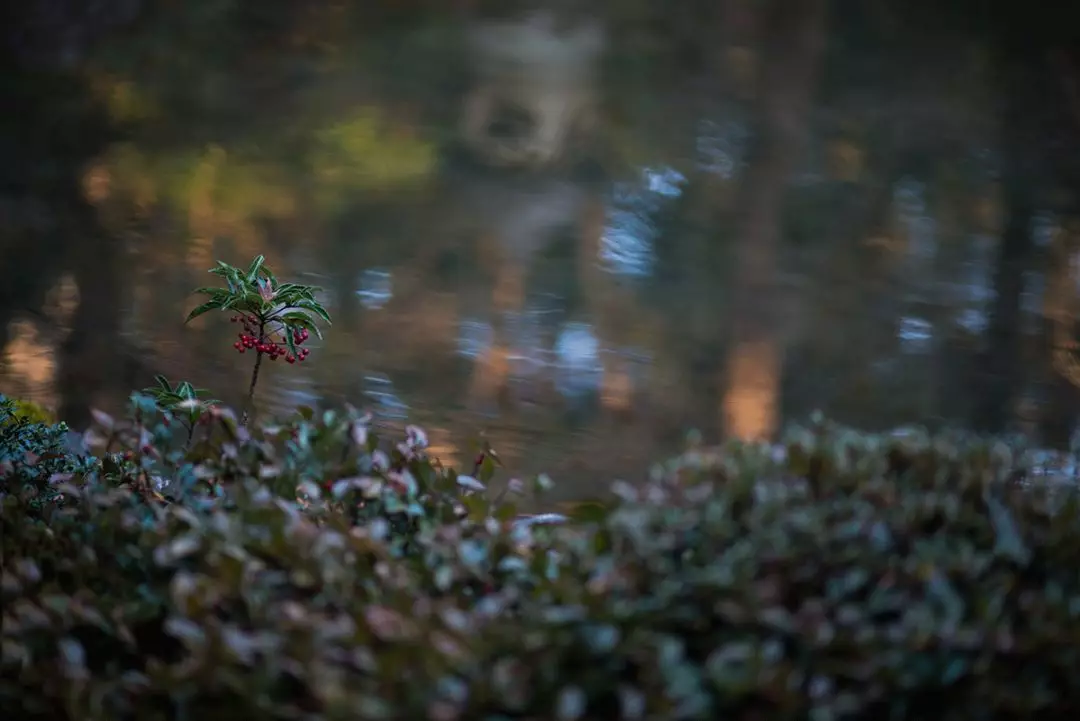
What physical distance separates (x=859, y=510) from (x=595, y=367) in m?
1.63

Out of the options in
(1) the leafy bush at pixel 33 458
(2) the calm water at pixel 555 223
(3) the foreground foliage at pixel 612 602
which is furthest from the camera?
(2) the calm water at pixel 555 223

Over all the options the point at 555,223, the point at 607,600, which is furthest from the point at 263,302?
the point at 555,223

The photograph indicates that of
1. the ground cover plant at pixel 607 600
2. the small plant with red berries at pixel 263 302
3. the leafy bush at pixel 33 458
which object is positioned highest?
the small plant with red berries at pixel 263 302

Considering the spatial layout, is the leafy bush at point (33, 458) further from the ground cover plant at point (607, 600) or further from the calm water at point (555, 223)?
the calm water at point (555, 223)

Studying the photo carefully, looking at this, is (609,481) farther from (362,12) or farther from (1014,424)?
(362,12)

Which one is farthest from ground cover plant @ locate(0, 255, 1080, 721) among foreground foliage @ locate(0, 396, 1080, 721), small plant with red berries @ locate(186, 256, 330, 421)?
small plant with red berries @ locate(186, 256, 330, 421)

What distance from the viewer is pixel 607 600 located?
0.94 meters

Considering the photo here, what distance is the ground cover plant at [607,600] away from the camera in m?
0.87

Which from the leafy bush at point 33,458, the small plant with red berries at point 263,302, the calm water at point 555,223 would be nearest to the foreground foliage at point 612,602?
the leafy bush at point 33,458

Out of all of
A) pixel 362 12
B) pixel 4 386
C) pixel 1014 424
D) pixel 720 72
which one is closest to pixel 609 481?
pixel 1014 424

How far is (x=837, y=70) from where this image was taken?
259 cm

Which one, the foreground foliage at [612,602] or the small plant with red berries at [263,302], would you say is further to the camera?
the small plant with red berries at [263,302]

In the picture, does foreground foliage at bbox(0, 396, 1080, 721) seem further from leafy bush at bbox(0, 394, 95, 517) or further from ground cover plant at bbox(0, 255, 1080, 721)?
leafy bush at bbox(0, 394, 95, 517)

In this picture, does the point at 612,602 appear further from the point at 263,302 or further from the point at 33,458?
the point at 33,458
